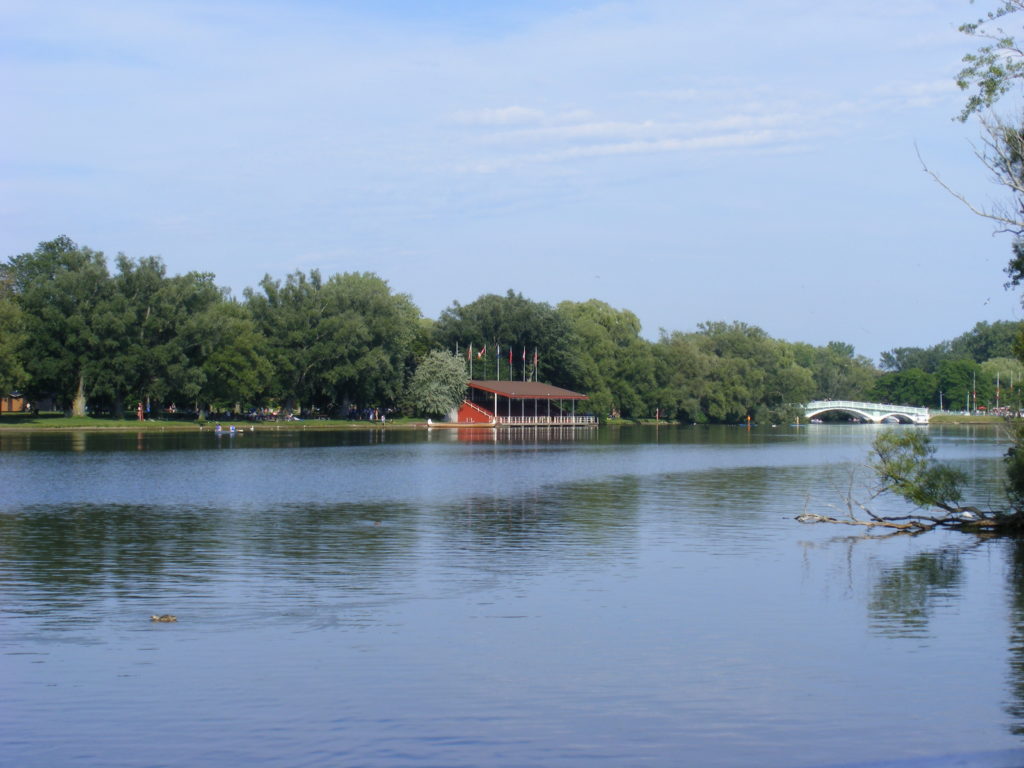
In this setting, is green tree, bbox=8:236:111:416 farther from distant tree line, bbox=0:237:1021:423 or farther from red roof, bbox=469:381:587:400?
red roof, bbox=469:381:587:400

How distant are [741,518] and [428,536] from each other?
30.1ft

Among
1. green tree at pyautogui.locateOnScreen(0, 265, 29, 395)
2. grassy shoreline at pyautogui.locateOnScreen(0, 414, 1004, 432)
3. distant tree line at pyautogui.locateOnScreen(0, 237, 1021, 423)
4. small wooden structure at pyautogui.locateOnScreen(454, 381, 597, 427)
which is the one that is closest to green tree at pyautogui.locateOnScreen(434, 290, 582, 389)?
distant tree line at pyautogui.locateOnScreen(0, 237, 1021, 423)

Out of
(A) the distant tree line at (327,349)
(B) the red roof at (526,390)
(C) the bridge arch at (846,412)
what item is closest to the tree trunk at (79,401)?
(A) the distant tree line at (327,349)

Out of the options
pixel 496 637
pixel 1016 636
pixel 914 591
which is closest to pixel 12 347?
pixel 496 637

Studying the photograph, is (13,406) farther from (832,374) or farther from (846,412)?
(832,374)

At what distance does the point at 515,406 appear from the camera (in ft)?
381

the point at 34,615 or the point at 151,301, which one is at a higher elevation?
the point at 151,301

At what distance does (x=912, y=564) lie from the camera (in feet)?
68.6

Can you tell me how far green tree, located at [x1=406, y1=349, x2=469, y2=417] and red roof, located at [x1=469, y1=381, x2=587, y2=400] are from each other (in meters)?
2.95

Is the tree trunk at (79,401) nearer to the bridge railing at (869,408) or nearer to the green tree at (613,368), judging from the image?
the green tree at (613,368)

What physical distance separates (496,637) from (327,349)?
3315 inches

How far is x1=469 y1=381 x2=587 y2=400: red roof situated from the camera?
10912 cm

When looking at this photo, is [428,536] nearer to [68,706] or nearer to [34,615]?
[34,615]

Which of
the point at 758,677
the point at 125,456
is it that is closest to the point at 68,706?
the point at 758,677
